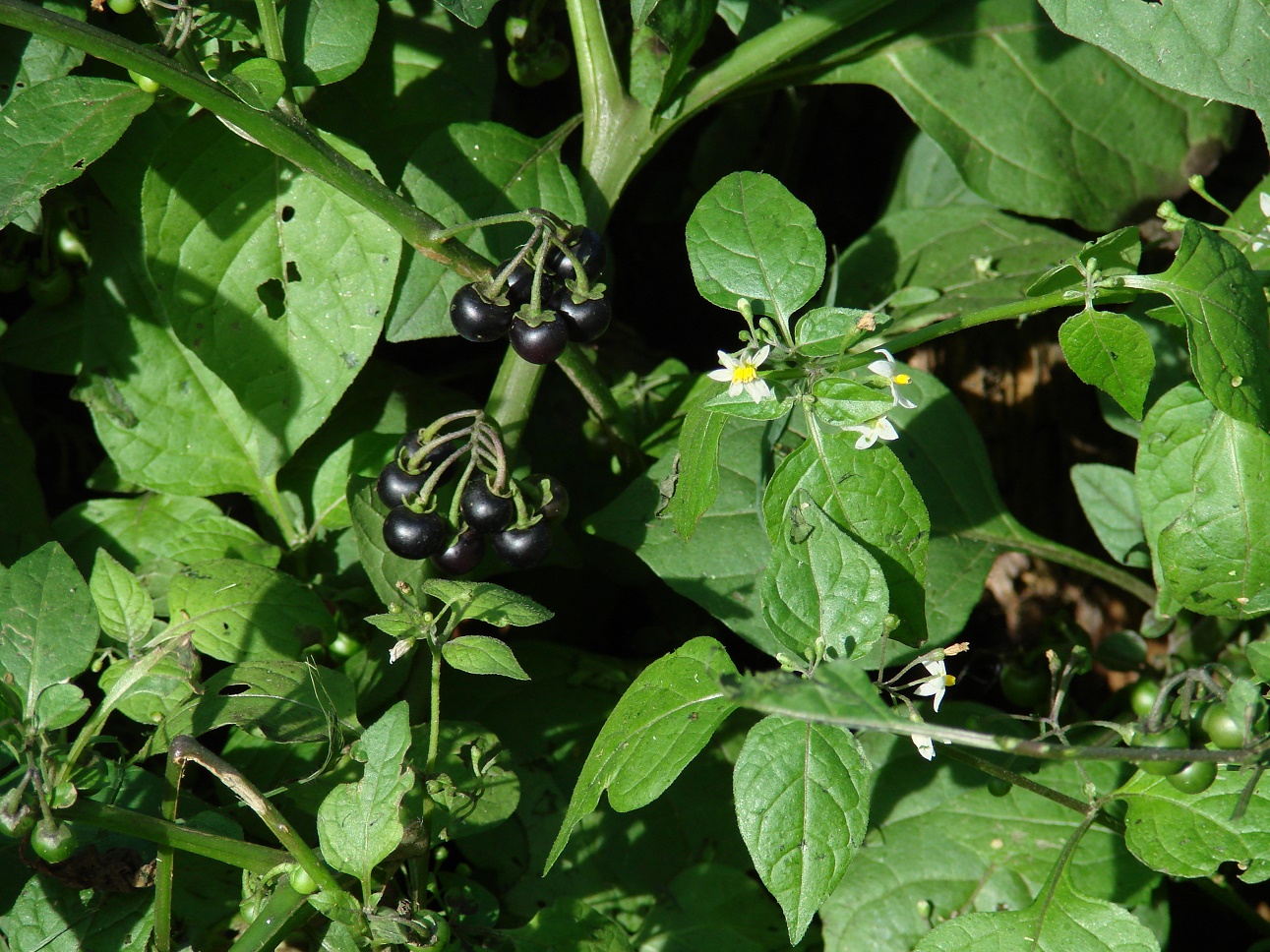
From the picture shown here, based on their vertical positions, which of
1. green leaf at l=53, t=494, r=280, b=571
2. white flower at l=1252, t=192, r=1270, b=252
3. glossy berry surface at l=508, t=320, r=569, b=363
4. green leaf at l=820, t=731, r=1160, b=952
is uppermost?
white flower at l=1252, t=192, r=1270, b=252

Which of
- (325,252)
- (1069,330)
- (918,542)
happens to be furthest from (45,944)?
(1069,330)

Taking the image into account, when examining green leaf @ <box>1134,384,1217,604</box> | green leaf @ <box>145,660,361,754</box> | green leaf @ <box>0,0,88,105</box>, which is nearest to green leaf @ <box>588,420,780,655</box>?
green leaf @ <box>145,660,361,754</box>

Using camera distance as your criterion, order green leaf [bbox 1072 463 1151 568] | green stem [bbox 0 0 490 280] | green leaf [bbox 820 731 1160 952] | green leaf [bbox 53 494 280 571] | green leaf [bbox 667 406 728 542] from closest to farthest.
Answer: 1. green stem [bbox 0 0 490 280]
2. green leaf [bbox 667 406 728 542]
3. green leaf [bbox 820 731 1160 952]
4. green leaf [bbox 53 494 280 571]
5. green leaf [bbox 1072 463 1151 568]

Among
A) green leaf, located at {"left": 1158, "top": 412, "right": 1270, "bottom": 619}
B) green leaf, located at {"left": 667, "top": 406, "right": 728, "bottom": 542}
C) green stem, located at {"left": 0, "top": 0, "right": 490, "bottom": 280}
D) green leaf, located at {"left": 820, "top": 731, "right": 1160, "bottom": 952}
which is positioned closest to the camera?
green stem, located at {"left": 0, "top": 0, "right": 490, "bottom": 280}

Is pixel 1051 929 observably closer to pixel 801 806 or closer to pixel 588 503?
pixel 801 806

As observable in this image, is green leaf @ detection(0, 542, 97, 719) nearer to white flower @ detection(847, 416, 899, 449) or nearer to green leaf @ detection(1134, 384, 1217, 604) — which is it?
white flower @ detection(847, 416, 899, 449)

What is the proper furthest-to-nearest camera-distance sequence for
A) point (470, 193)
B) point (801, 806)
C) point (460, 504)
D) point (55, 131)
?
point (470, 193), point (460, 504), point (55, 131), point (801, 806)

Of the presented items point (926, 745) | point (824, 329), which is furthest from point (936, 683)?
point (824, 329)
